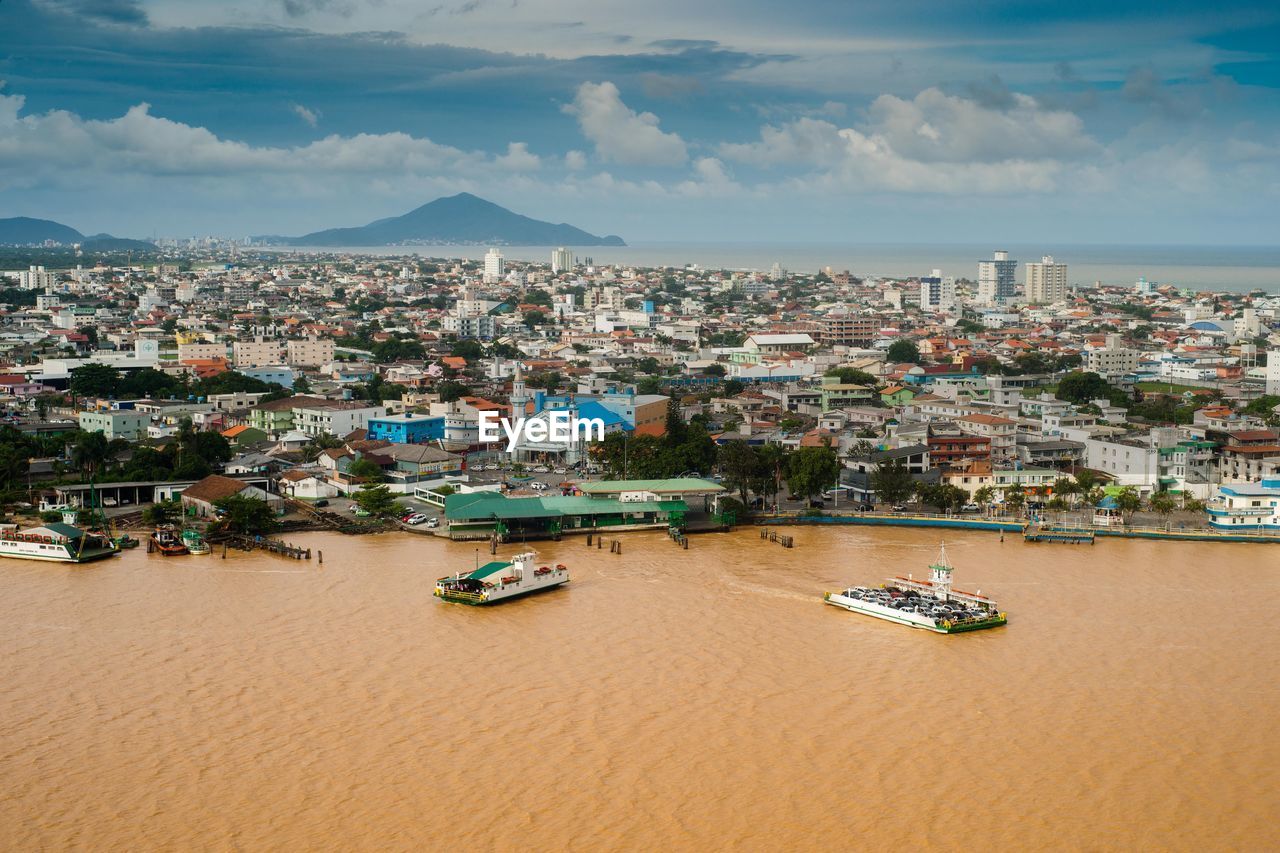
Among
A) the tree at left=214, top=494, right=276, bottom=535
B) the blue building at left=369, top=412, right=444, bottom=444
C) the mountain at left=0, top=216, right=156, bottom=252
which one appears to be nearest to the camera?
the tree at left=214, top=494, right=276, bottom=535

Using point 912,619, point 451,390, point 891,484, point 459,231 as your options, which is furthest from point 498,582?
point 459,231

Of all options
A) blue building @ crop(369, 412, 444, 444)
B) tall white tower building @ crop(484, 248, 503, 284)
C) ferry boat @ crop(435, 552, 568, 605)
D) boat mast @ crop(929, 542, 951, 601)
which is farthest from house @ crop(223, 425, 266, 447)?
tall white tower building @ crop(484, 248, 503, 284)

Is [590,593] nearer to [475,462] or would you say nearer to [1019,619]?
[1019,619]

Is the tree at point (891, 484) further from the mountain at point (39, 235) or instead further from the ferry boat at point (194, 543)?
the mountain at point (39, 235)

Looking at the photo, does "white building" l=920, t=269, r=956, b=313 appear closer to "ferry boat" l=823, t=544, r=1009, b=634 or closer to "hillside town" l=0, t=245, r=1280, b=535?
"hillside town" l=0, t=245, r=1280, b=535

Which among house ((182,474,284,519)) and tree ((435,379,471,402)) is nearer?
house ((182,474,284,519))

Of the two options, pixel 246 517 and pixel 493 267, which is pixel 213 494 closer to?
pixel 246 517

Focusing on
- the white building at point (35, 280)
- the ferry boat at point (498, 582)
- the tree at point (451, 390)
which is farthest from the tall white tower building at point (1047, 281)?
the ferry boat at point (498, 582)

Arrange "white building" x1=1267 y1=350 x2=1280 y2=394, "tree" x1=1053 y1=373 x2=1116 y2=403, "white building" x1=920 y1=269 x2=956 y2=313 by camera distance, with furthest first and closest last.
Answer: "white building" x1=920 y1=269 x2=956 y2=313 → "white building" x1=1267 y1=350 x2=1280 y2=394 → "tree" x1=1053 y1=373 x2=1116 y2=403
